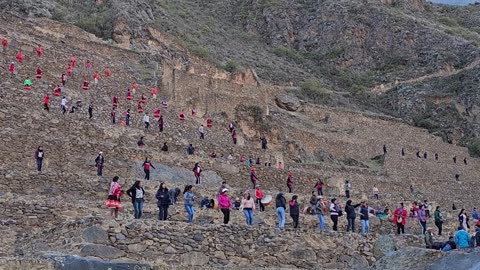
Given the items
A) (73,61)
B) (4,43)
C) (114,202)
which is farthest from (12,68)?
(114,202)

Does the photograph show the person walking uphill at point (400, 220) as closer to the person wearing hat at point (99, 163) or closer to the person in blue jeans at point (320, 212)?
the person in blue jeans at point (320, 212)

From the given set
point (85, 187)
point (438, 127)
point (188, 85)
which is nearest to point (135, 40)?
point (188, 85)

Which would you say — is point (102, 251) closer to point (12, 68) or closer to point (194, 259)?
point (194, 259)

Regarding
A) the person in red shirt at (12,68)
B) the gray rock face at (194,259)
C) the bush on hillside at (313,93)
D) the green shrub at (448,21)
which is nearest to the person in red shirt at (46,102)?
the person in red shirt at (12,68)

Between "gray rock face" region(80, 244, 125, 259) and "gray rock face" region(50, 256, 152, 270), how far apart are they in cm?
68

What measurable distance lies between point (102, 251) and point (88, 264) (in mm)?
1250

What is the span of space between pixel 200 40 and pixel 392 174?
32.9 meters

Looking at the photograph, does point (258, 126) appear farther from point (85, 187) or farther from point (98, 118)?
point (85, 187)

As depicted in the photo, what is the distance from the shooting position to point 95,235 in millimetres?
13664

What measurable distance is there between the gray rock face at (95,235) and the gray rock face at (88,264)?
1.13 meters

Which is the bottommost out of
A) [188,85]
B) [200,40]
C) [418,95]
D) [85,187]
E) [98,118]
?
[85,187]

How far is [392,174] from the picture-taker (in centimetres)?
3875

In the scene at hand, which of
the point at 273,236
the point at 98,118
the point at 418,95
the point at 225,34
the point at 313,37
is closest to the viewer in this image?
the point at 273,236

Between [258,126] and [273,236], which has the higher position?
[258,126]
